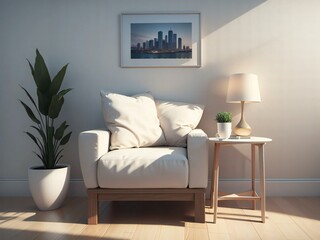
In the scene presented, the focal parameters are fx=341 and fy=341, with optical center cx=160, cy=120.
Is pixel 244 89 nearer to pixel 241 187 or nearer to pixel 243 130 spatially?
pixel 243 130

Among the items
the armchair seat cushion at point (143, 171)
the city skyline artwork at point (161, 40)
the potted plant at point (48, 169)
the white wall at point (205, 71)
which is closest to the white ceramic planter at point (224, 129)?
the armchair seat cushion at point (143, 171)

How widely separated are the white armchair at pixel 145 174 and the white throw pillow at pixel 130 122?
278 mm

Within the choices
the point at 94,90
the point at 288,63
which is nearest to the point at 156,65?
the point at 94,90

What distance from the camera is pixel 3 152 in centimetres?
321

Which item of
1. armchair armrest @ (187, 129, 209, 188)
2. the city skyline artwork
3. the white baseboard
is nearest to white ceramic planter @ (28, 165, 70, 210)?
the white baseboard

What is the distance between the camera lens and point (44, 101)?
2824 mm

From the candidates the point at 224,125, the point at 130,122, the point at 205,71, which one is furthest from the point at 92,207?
the point at 205,71

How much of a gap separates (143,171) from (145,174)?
0.02 meters

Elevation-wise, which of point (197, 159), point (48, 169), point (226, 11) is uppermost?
point (226, 11)

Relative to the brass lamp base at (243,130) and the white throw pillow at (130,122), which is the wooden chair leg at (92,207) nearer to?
the white throw pillow at (130,122)

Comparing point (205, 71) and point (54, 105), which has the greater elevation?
point (205, 71)

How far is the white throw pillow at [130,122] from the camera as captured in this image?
8.66ft

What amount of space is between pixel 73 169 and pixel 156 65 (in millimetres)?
1241

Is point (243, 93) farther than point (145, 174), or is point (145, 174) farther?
point (243, 93)
